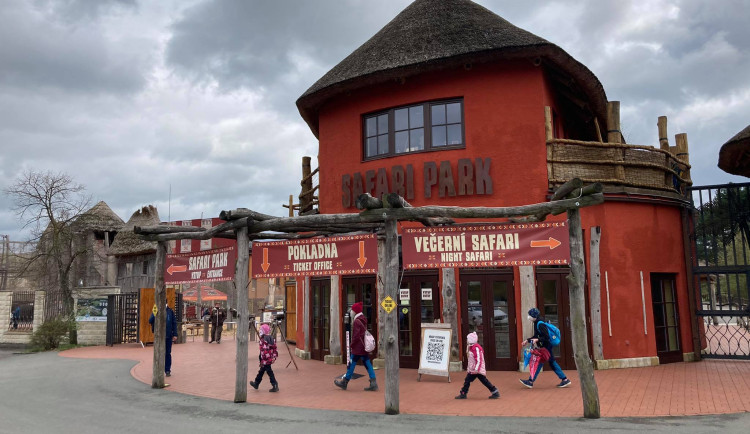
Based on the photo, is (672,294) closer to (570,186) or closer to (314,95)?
(570,186)

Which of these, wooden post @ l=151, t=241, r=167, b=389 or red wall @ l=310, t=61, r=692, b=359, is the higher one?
red wall @ l=310, t=61, r=692, b=359

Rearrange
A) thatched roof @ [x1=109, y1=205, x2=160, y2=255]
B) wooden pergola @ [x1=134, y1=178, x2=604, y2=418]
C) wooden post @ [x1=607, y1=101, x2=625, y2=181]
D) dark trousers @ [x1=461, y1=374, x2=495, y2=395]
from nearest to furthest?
wooden pergola @ [x1=134, y1=178, x2=604, y2=418] → dark trousers @ [x1=461, y1=374, x2=495, y2=395] → wooden post @ [x1=607, y1=101, x2=625, y2=181] → thatched roof @ [x1=109, y1=205, x2=160, y2=255]

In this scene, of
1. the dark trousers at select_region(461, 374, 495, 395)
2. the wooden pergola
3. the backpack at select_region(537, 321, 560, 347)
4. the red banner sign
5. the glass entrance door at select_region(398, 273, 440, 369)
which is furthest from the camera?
the glass entrance door at select_region(398, 273, 440, 369)

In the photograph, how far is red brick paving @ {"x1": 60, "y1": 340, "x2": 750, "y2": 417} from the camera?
8.24 meters

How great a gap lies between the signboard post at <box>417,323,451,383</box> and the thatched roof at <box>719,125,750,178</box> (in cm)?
843


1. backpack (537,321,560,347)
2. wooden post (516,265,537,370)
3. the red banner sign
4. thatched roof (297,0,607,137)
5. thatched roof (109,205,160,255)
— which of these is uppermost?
thatched roof (297,0,607,137)

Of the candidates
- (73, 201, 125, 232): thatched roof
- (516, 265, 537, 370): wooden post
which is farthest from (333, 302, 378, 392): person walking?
(73, 201, 125, 232): thatched roof

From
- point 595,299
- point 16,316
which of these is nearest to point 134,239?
point 16,316

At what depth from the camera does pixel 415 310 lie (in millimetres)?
12977

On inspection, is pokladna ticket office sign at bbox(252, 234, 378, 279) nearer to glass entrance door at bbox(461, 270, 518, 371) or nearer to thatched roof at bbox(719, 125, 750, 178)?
glass entrance door at bbox(461, 270, 518, 371)

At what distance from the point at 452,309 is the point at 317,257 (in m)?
4.04

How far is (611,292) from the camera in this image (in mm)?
12266

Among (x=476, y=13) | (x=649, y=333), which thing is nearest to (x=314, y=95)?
(x=476, y=13)

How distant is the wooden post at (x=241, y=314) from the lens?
9281 mm
